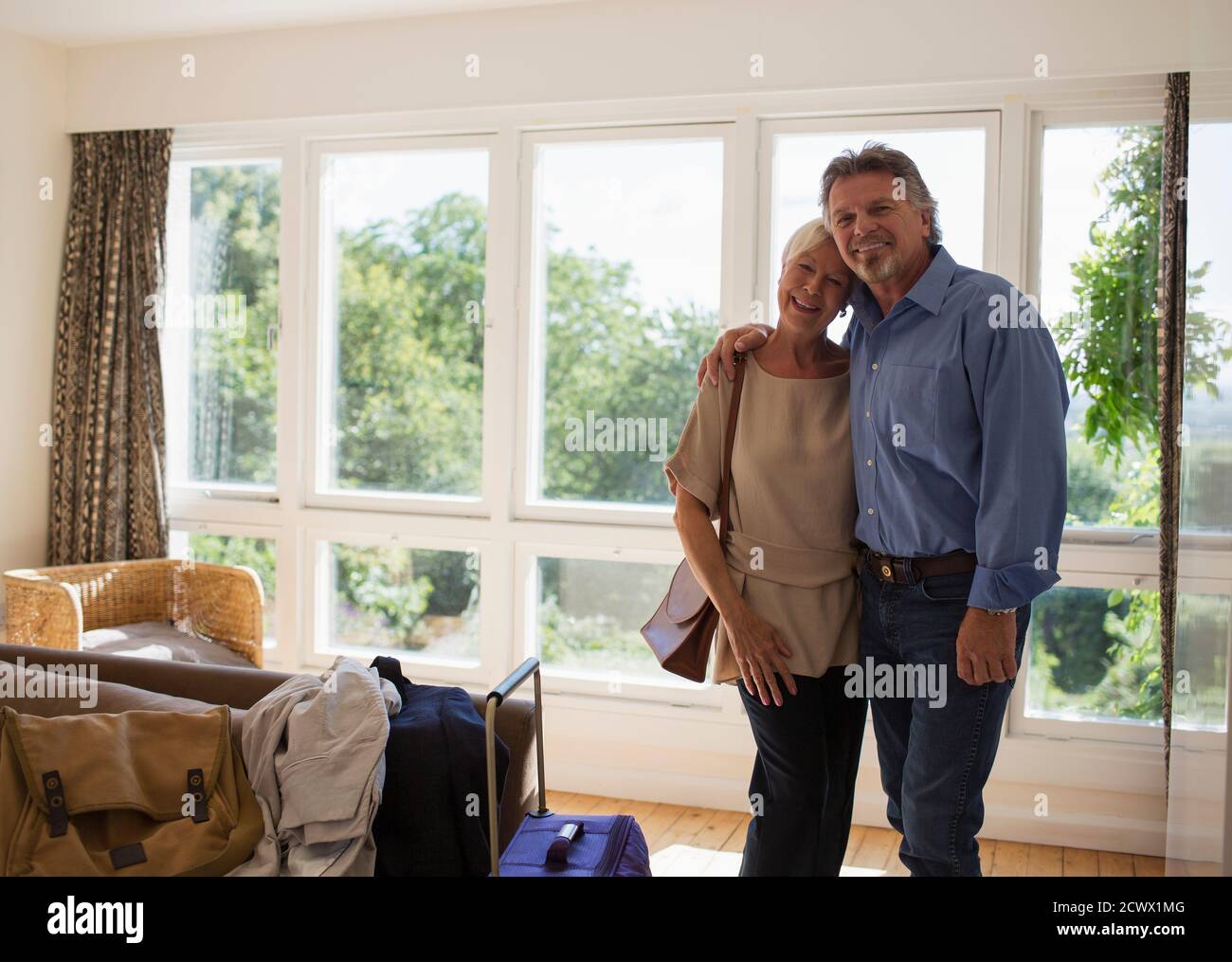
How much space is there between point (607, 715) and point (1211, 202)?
2.43m

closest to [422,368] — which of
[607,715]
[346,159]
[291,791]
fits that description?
[346,159]

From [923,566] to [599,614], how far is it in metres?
2.20

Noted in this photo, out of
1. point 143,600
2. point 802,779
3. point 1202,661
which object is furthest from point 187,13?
point 1202,661

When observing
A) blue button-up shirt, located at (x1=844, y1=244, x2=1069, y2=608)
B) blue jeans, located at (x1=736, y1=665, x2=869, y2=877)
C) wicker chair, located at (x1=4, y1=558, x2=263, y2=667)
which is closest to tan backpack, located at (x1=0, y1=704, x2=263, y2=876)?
blue jeans, located at (x1=736, y1=665, x2=869, y2=877)

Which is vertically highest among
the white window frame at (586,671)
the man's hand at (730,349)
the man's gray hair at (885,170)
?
the man's gray hair at (885,170)

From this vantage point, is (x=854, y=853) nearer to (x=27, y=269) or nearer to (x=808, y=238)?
(x=808, y=238)

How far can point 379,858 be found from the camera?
192 centimetres

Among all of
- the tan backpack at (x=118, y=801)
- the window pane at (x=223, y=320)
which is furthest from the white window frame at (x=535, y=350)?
the tan backpack at (x=118, y=801)

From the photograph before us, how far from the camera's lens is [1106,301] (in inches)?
129

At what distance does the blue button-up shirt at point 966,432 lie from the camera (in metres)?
1.59

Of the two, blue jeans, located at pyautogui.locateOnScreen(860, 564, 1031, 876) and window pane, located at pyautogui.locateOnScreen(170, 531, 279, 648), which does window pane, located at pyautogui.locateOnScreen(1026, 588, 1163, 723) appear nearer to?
blue jeans, located at pyautogui.locateOnScreen(860, 564, 1031, 876)

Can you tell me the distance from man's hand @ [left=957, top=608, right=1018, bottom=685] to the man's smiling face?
1.88 feet

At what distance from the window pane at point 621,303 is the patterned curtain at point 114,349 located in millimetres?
1552

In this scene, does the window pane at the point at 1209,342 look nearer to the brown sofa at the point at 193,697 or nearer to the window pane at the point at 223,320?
the brown sofa at the point at 193,697
